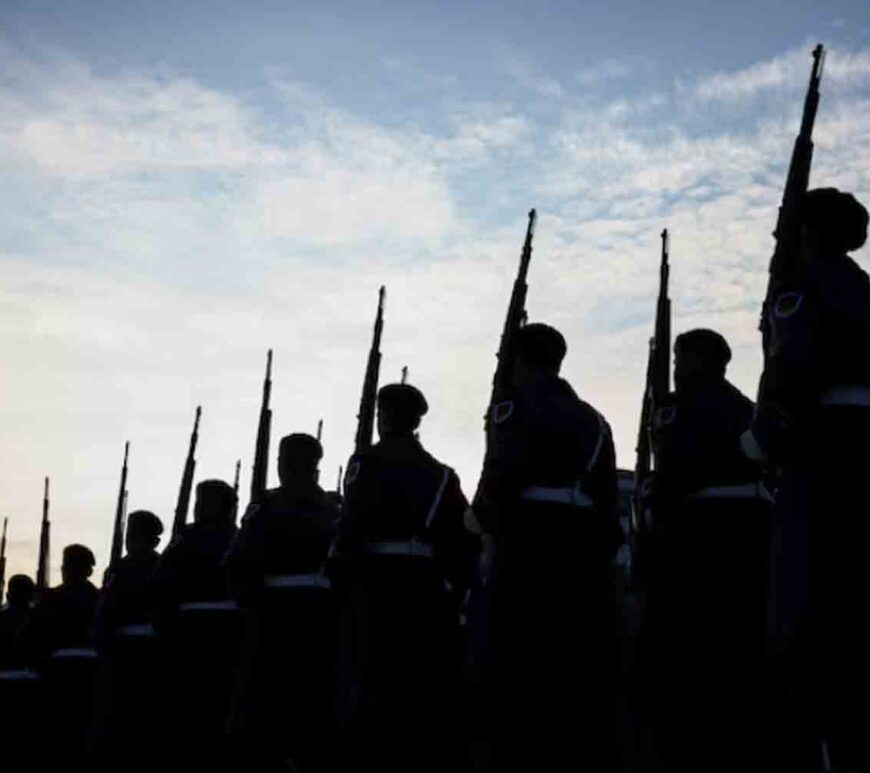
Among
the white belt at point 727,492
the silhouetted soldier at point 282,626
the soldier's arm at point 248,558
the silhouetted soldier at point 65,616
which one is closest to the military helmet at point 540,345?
the white belt at point 727,492

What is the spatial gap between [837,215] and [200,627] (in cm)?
683

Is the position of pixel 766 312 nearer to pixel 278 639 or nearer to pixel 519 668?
pixel 519 668

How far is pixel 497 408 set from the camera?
6.77 meters

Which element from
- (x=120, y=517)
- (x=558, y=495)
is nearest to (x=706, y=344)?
(x=558, y=495)

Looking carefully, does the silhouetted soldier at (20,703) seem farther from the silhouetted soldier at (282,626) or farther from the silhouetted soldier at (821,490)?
the silhouetted soldier at (821,490)

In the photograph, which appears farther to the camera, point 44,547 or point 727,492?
point 44,547

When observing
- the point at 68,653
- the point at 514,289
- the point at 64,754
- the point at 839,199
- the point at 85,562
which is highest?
the point at 514,289

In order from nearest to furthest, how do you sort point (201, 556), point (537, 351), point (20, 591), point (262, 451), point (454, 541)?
point (537, 351), point (454, 541), point (201, 556), point (20, 591), point (262, 451)

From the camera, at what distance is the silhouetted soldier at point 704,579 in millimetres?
6562

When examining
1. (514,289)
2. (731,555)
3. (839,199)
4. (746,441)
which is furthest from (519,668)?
(514,289)

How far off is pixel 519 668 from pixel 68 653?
7851 mm

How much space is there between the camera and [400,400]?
8.04 meters

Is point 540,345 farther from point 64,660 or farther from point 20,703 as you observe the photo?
point 20,703

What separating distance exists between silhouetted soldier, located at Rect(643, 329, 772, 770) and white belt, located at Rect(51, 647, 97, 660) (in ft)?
26.3
